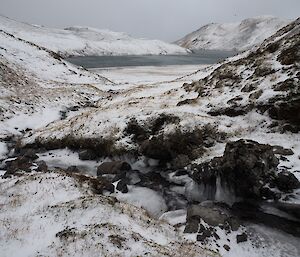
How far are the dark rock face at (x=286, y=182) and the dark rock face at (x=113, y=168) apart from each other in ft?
30.9

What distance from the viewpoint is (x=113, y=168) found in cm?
2272

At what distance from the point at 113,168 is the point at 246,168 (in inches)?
341

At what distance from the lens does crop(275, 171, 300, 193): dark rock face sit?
16766mm

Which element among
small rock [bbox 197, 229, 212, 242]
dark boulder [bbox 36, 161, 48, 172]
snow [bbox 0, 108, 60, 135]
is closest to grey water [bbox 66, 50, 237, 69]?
snow [bbox 0, 108, 60, 135]

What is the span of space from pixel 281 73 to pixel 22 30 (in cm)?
16267

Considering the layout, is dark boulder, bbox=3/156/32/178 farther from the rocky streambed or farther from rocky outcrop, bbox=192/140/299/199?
rocky outcrop, bbox=192/140/299/199

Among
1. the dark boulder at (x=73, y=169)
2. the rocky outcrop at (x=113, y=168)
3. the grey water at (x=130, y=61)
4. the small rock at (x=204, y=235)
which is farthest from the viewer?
the grey water at (x=130, y=61)

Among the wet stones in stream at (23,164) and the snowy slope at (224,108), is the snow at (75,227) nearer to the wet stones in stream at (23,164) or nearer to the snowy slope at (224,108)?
the wet stones in stream at (23,164)

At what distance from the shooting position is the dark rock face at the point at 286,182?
660 inches

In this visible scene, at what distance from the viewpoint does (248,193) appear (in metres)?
17.7

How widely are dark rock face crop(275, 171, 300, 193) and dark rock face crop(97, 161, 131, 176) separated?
30.9 feet

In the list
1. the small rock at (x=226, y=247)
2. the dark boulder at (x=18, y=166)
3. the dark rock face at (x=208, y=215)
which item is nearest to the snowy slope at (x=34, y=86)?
the dark boulder at (x=18, y=166)

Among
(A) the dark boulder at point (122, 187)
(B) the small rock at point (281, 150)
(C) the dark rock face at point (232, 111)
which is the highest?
(C) the dark rock face at point (232, 111)

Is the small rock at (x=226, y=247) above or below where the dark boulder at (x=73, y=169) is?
above
